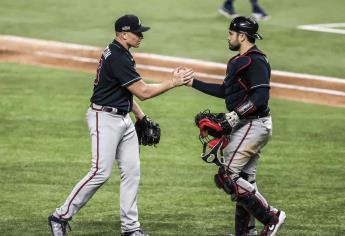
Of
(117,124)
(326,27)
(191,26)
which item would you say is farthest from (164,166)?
(326,27)

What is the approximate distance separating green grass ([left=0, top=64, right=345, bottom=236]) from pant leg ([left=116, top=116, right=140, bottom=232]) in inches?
20.2

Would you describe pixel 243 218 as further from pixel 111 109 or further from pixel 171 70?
pixel 171 70

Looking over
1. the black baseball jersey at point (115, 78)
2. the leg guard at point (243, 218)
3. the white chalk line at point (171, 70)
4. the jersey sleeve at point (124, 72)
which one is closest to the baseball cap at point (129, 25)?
the black baseball jersey at point (115, 78)

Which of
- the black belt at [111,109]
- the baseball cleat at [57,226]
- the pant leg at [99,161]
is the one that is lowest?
the baseball cleat at [57,226]

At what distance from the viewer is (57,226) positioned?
31.5 feet

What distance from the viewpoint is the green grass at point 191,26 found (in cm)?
1872

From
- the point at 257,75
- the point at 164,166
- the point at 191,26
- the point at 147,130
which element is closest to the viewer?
the point at 257,75

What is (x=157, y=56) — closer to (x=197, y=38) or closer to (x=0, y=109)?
(x=197, y=38)

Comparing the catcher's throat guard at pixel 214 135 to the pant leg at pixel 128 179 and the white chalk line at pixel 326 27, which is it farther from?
the white chalk line at pixel 326 27

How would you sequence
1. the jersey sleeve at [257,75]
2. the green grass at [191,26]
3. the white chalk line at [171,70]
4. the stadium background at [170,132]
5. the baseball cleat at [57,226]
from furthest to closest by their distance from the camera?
1. the green grass at [191,26]
2. the white chalk line at [171,70]
3. the stadium background at [170,132]
4. the baseball cleat at [57,226]
5. the jersey sleeve at [257,75]

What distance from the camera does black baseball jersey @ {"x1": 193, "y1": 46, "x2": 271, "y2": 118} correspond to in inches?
369

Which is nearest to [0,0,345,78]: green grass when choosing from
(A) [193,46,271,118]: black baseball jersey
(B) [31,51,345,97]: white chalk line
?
(B) [31,51,345,97]: white chalk line

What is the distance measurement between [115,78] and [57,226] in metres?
1.45

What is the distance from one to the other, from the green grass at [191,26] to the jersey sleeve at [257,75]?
831 cm
